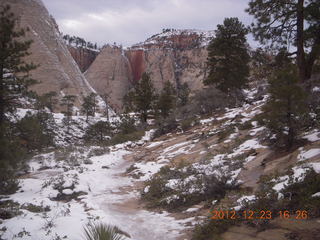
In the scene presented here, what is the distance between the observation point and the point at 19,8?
54781mm

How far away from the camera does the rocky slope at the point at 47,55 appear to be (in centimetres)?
5081

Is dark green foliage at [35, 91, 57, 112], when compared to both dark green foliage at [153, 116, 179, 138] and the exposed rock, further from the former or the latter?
the exposed rock

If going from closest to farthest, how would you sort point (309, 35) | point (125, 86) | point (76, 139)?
point (309, 35) → point (76, 139) → point (125, 86)

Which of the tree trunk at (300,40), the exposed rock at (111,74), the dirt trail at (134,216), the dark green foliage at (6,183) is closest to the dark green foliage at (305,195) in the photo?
the dirt trail at (134,216)

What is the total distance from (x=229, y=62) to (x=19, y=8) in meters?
54.1

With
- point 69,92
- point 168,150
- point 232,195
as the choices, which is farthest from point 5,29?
point 69,92

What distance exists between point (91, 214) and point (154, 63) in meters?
99.5

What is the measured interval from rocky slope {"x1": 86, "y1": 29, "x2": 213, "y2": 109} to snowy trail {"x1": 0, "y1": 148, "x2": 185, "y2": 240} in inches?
3010

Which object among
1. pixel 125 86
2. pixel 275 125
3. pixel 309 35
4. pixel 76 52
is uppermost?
pixel 76 52

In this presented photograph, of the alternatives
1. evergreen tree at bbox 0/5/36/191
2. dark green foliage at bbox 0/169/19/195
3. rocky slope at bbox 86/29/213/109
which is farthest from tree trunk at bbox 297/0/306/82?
rocky slope at bbox 86/29/213/109

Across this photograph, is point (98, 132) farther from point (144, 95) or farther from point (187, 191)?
point (187, 191)

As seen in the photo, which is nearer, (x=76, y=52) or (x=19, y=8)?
(x=19, y=8)

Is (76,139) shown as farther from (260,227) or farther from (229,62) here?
(260,227)
